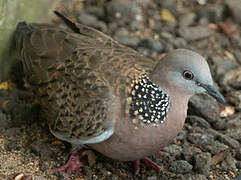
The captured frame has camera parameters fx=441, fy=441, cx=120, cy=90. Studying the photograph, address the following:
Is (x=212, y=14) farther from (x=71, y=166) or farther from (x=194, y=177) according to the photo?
(x=71, y=166)

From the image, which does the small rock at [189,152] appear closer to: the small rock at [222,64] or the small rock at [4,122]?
the small rock at [222,64]

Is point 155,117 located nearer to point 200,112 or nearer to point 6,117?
point 200,112

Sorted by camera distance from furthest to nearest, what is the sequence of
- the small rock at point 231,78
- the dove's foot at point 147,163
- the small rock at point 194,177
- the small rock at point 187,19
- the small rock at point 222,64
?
1. the small rock at point 187,19
2. the small rock at point 222,64
3. the small rock at point 231,78
4. the dove's foot at point 147,163
5. the small rock at point 194,177

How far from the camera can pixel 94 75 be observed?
3.73m

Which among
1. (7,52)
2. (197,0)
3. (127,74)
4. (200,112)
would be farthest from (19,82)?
(197,0)

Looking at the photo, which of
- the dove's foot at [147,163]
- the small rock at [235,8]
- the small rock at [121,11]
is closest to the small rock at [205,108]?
the dove's foot at [147,163]

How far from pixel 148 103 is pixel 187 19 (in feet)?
8.89

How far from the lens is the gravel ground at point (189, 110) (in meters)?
4.01

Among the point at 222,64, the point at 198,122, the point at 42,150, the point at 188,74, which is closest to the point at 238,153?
the point at 198,122

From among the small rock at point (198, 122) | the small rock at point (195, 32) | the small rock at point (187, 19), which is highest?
the small rock at point (187, 19)

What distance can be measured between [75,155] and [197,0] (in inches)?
128

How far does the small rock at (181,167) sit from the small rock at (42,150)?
3.73 ft

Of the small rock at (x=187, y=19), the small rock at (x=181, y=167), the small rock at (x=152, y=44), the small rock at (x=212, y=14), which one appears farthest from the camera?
the small rock at (x=212, y=14)

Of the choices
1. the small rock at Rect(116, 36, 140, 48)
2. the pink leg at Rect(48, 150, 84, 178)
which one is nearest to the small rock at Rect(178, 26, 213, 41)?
the small rock at Rect(116, 36, 140, 48)
